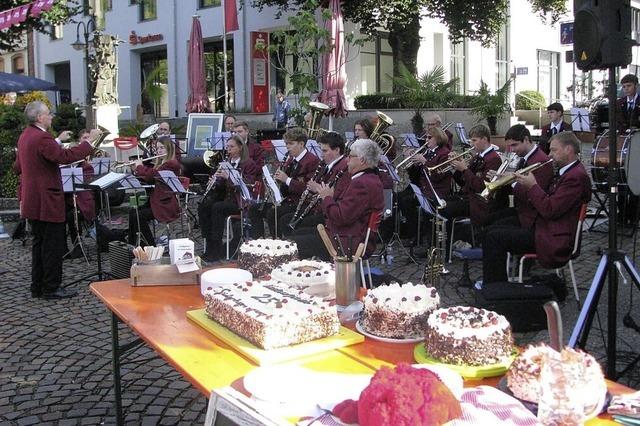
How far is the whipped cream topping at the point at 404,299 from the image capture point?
2.54m

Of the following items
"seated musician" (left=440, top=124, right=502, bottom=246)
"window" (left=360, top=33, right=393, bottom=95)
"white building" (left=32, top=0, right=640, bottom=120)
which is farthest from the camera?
"white building" (left=32, top=0, right=640, bottom=120)

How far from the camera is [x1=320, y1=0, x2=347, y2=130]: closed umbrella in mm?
11570

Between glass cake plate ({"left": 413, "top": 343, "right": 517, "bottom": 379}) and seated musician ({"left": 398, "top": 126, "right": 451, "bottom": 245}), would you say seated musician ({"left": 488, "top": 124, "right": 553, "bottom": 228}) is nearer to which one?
seated musician ({"left": 398, "top": 126, "right": 451, "bottom": 245})

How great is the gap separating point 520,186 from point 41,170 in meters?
4.22

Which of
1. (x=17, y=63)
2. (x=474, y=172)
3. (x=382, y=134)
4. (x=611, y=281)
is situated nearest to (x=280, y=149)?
(x=382, y=134)

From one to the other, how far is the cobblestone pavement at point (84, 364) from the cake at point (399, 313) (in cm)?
158

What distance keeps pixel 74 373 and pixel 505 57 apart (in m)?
23.8

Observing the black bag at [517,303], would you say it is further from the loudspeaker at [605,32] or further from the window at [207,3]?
the window at [207,3]

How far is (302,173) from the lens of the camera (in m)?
7.23

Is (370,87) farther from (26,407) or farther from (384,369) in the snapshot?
(384,369)

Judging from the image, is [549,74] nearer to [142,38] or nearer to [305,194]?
[142,38]

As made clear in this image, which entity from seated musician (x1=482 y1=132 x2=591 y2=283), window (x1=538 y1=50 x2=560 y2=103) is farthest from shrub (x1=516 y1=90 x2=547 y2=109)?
seated musician (x1=482 y1=132 x2=591 y2=283)

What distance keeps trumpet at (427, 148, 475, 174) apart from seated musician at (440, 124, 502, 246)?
0.16ft

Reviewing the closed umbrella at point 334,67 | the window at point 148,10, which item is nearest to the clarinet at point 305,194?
the closed umbrella at point 334,67
